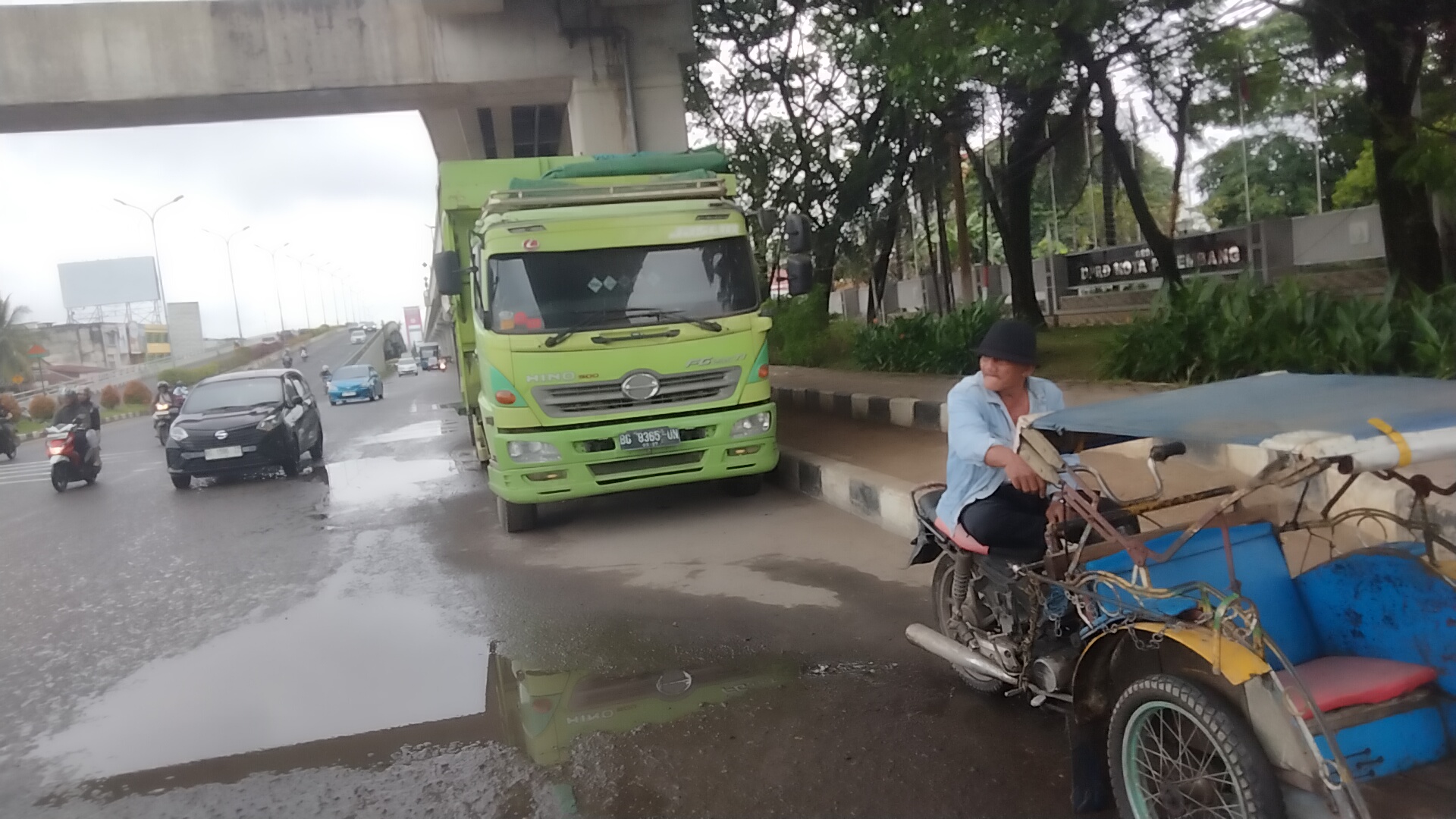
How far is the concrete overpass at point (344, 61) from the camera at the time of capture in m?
12.2

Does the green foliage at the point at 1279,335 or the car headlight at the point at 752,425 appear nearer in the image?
the green foliage at the point at 1279,335

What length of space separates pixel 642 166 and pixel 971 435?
20.7 ft

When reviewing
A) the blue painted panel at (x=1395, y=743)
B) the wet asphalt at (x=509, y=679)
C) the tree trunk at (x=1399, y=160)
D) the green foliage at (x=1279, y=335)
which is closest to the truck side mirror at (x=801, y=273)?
the wet asphalt at (x=509, y=679)

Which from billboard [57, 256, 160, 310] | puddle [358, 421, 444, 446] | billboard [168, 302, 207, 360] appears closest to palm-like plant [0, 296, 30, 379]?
billboard [57, 256, 160, 310]

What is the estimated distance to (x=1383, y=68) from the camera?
9047 millimetres

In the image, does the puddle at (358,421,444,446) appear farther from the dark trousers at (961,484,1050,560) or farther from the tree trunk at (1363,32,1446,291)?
the dark trousers at (961,484,1050,560)

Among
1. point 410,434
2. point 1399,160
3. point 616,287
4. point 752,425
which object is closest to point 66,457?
point 410,434

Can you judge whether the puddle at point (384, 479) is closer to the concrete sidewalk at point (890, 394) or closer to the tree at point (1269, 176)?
the concrete sidewalk at point (890, 394)

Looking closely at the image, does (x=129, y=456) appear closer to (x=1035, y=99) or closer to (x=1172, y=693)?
(x=1035, y=99)

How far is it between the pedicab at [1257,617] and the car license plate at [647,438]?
427 centimetres

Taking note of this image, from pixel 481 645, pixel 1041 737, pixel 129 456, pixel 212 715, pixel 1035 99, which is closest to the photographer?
pixel 1041 737

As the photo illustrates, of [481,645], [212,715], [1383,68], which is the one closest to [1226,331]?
[1383,68]

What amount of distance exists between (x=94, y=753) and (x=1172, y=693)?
4.01 m

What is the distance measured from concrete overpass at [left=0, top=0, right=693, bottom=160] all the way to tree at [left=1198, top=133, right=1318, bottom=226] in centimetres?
2635
